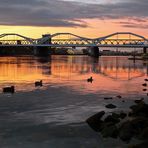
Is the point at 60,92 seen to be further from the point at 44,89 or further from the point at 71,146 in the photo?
the point at 71,146

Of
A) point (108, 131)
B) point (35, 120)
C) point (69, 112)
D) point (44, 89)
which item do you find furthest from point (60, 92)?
point (108, 131)

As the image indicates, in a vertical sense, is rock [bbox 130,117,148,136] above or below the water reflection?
above

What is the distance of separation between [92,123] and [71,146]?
4.58 meters

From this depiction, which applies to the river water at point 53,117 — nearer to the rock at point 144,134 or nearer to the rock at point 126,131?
the rock at point 126,131

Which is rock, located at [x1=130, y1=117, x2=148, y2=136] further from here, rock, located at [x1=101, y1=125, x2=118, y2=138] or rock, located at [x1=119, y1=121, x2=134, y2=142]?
rock, located at [x1=101, y1=125, x2=118, y2=138]

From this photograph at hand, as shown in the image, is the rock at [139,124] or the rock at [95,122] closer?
the rock at [139,124]

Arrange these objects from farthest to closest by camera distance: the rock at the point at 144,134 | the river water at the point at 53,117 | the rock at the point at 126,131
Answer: the rock at the point at 126,131, the river water at the point at 53,117, the rock at the point at 144,134

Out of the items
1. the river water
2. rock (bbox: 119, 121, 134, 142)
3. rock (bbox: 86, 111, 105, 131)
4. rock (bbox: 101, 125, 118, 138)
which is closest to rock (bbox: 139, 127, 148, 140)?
rock (bbox: 119, 121, 134, 142)

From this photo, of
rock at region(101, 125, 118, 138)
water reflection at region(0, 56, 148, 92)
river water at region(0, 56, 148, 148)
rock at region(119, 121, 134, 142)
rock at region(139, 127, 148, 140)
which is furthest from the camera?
water reflection at region(0, 56, 148, 92)

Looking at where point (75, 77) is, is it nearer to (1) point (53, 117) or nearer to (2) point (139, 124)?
(1) point (53, 117)

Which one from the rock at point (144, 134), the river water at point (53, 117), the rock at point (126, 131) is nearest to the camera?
the rock at point (144, 134)

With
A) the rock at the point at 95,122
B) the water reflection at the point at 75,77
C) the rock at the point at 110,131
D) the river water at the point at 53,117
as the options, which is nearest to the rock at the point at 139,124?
the rock at the point at 110,131

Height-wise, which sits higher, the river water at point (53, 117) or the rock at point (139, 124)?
the rock at point (139, 124)

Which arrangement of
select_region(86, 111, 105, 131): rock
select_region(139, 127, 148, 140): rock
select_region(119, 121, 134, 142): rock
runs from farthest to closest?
select_region(86, 111, 105, 131): rock → select_region(119, 121, 134, 142): rock → select_region(139, 127, 148, 140): rock
